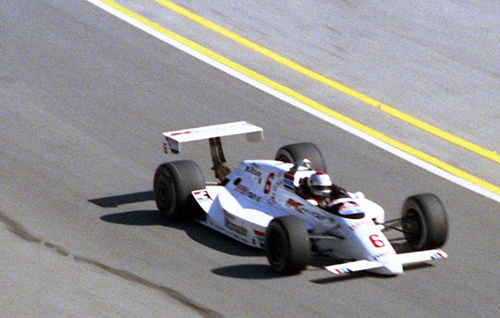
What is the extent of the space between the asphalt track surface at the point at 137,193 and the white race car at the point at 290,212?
0.19 m

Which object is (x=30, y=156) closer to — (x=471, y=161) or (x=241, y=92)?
(x=241, y=92)

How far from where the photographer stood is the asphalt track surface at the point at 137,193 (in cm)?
1024

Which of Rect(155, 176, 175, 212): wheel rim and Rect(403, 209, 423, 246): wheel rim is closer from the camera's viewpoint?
Rect(403, 209, 423, 246): wheel rim

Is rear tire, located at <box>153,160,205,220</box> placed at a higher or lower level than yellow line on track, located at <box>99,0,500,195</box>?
lower

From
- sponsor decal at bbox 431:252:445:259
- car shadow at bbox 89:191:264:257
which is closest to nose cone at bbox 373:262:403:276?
sponsor decal at bbox 431:252:445:259

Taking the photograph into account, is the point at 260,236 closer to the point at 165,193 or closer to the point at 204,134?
the point at 165,193

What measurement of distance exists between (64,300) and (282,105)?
6133 mm

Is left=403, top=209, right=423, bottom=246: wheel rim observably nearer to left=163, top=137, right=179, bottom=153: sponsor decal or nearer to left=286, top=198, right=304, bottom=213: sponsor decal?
left=286, top=198, right=304, bottom=213: sponsor decal

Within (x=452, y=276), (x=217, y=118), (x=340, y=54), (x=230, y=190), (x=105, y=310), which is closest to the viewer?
(x=105, y=310)

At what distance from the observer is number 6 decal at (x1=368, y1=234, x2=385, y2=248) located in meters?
10.7

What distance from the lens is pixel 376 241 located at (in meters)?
10.7

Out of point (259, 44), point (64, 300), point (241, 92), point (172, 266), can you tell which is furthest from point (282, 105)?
point (64, 300)

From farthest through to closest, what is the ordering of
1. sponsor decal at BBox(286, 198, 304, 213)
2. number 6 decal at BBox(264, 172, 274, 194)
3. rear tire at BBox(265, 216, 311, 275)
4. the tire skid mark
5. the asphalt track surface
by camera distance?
number 6 decal at BBox(264, 172, 274, 194) < sponsor decal at BBox(286, 198, 304, 213) < rear tire at BBox(265, 216, 311, 275) < the asphalt track surface < the tire skid mark

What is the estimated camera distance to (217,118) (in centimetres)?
1508
